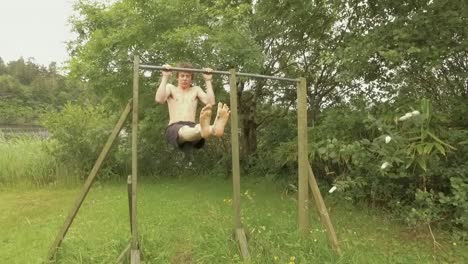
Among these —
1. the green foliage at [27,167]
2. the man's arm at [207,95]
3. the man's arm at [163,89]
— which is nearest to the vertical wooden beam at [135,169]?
the man's arm at [163,89]

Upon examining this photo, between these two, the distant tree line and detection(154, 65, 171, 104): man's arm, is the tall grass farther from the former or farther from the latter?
the distant tree line

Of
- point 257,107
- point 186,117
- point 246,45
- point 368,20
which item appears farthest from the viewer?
point 257,107

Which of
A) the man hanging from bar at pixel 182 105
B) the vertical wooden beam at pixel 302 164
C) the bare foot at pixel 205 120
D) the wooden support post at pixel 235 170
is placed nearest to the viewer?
the bare foot at pixel 205 120

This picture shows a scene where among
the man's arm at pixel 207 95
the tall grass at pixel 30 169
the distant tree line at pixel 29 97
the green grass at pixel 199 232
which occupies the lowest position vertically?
the green grass at pixel 199 232

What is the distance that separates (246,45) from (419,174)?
9.53 ft

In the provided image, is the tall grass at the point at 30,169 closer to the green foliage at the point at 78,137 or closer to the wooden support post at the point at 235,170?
the green foliage at the point at 78,137

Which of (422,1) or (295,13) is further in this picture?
(295,13)

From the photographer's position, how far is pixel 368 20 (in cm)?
571

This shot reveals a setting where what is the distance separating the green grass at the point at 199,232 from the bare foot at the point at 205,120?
1.14 m

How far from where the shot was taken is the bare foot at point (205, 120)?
3154 mm

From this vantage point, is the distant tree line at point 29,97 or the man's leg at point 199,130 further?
the distant tree line at point 29,97

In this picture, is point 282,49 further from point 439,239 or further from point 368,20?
point 439,239

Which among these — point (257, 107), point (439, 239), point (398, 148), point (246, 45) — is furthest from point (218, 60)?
point (439, 239)

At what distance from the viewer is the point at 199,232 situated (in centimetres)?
445
